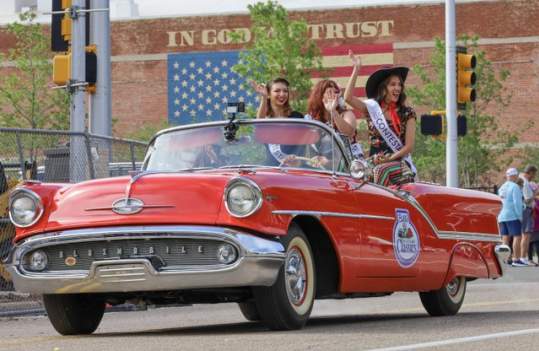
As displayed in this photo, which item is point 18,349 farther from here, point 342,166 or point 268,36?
point 268,36

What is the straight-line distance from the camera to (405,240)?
35.9 feet

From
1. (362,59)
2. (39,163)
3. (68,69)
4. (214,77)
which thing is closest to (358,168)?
(39,163)

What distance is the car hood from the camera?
9117 millimetres

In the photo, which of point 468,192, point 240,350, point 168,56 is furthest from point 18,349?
point 168,56

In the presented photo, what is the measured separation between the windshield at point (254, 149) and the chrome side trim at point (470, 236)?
1.38m

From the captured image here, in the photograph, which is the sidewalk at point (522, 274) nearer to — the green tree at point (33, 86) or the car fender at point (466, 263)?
the car fender at point (466, 263)

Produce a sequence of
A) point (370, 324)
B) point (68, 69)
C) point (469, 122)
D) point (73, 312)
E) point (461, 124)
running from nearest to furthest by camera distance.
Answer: point (73, 312) → point (370, 324) → point (68, 69) → point (461, 124) → point (469, 122)

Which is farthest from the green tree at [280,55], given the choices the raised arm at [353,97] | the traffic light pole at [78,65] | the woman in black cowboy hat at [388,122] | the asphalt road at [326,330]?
the raised arm at [353,97]

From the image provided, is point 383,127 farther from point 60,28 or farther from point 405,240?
point 60,28

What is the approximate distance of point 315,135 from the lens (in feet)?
34.8

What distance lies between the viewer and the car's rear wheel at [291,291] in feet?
30.2

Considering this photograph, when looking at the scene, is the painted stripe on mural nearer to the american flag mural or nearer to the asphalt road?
the american flag mural

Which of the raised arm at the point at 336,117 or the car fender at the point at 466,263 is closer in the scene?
the raised arm at the point at 336,117

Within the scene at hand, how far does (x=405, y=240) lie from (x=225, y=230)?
2.30 meters
